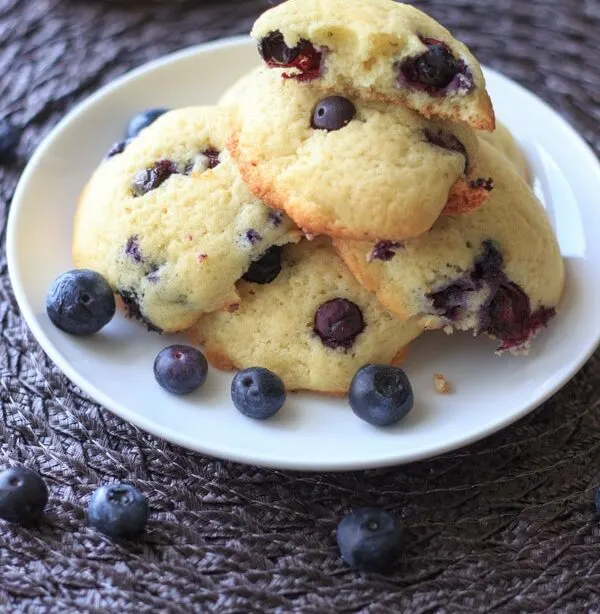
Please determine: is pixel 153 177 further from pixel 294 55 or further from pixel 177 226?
pixel 294 55

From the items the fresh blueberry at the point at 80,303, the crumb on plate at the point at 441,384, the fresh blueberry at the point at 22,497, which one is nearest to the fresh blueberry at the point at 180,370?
the fresh blueberry at the point at 80,303

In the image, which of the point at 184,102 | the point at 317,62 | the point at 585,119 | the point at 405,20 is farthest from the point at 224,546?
the point at 585,119

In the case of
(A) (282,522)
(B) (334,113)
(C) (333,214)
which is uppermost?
(B) (334,113)

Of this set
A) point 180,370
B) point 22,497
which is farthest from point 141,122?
point 22,497

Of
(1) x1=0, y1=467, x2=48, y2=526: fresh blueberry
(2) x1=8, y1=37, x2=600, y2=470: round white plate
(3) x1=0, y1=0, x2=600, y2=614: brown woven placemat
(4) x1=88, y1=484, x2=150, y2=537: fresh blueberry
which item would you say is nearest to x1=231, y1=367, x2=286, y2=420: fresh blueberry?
(2) x1=8, y1=37, x2=600, y2=470: round white plate

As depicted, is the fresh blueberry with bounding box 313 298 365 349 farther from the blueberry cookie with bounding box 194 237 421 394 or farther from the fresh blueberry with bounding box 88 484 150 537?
the fresh blueberry with bounding box 88 484 150 537

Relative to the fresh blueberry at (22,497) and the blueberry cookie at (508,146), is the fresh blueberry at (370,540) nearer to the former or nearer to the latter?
the fresh blueberry at (22,497)
